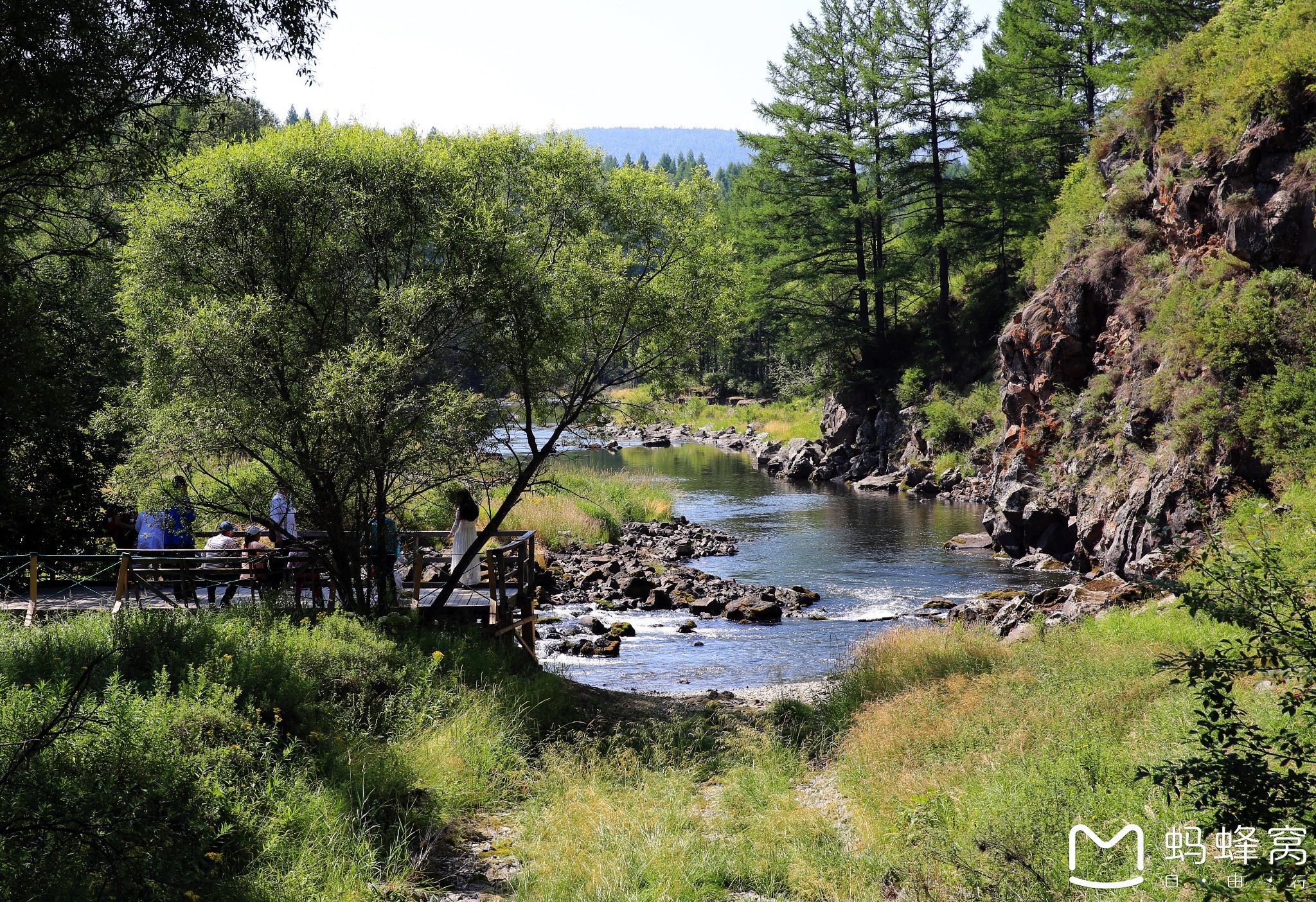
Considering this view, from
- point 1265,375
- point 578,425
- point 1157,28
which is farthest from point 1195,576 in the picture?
point 1157,28

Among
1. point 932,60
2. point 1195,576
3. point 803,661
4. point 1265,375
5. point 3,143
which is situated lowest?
point 803,661

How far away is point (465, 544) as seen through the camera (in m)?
13.4

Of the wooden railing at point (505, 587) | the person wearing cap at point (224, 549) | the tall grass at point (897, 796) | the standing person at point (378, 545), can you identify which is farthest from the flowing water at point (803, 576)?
the person wearing cap at point (224, 549)

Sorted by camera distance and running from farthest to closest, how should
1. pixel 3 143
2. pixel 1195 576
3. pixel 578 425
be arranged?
pixel 578 425 < pixel 1195 576 < pixel 3 143

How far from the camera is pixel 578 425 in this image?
14.2 metres

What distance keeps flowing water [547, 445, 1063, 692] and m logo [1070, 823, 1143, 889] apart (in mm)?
8115

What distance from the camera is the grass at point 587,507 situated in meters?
25.5

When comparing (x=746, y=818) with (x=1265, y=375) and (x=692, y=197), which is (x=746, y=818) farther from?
(x=1265, y=375)

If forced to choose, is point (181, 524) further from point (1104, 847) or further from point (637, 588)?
point (1104, 847)

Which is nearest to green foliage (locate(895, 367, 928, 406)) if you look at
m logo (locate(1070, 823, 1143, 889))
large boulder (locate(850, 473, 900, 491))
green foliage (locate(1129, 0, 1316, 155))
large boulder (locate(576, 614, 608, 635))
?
large boulder (locate(850, 473, 900, 491))

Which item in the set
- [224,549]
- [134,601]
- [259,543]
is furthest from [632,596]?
A: [134,601]

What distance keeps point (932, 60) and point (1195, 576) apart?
34.6 meters

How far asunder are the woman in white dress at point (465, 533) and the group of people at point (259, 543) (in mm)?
11

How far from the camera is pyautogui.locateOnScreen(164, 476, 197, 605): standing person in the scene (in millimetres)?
11883
